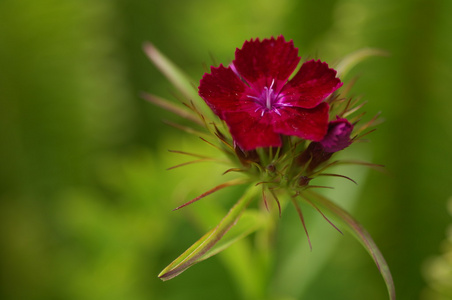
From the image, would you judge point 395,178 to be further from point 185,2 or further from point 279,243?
point 185,2

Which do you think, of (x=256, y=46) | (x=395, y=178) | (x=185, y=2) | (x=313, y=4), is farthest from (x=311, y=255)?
(x=185, y=2)

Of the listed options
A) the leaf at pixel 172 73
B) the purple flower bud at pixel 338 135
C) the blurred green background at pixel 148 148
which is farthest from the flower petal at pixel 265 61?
the blurred green background at pixel 148 148

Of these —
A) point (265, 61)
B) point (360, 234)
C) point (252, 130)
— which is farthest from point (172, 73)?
point (360, 234)

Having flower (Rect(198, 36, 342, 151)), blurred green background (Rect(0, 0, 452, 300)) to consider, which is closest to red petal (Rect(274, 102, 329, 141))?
flower (Rect(198, 36, 342, 151))

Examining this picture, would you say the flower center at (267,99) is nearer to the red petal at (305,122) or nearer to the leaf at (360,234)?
the red petal at (305,122)

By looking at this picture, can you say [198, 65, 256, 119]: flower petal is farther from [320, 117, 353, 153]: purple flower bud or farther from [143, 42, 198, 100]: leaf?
[143, 42, 198, 100]: leaf

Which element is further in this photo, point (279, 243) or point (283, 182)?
point (279, 243)
